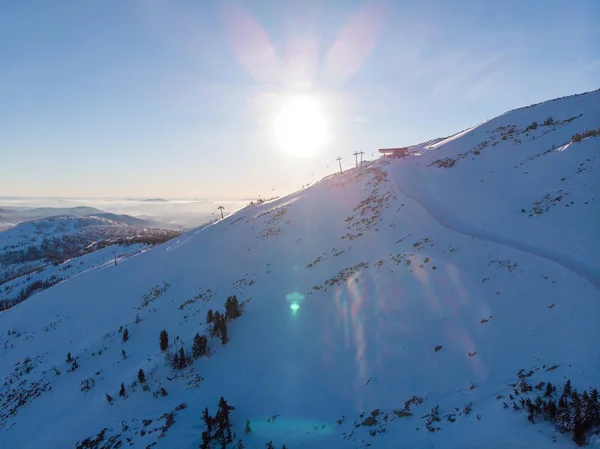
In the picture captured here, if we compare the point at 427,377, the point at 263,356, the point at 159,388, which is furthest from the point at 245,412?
the point at 427,377

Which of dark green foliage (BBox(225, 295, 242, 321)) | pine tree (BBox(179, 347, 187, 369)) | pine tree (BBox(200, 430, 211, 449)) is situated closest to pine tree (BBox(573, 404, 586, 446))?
pine tree (BBox(200, 430, 211, 449))

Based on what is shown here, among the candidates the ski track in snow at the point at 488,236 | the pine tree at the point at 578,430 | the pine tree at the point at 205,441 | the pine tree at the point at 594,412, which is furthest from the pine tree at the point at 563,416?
the pine tree at the point at 205,441

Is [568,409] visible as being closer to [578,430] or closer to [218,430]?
[578,430]

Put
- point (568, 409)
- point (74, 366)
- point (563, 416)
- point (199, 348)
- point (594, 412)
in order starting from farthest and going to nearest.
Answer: point (74, 366), point (199, 348), point (568, 409), point (563, 416), point (594, 412)

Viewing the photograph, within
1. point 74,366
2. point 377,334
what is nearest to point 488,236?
point 377,334

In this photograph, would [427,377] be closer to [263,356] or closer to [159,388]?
[263,356]

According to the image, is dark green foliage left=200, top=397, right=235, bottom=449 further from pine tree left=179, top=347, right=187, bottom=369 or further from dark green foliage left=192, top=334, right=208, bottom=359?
dark green foliage left=192, top=334, right=208, bottom=359
